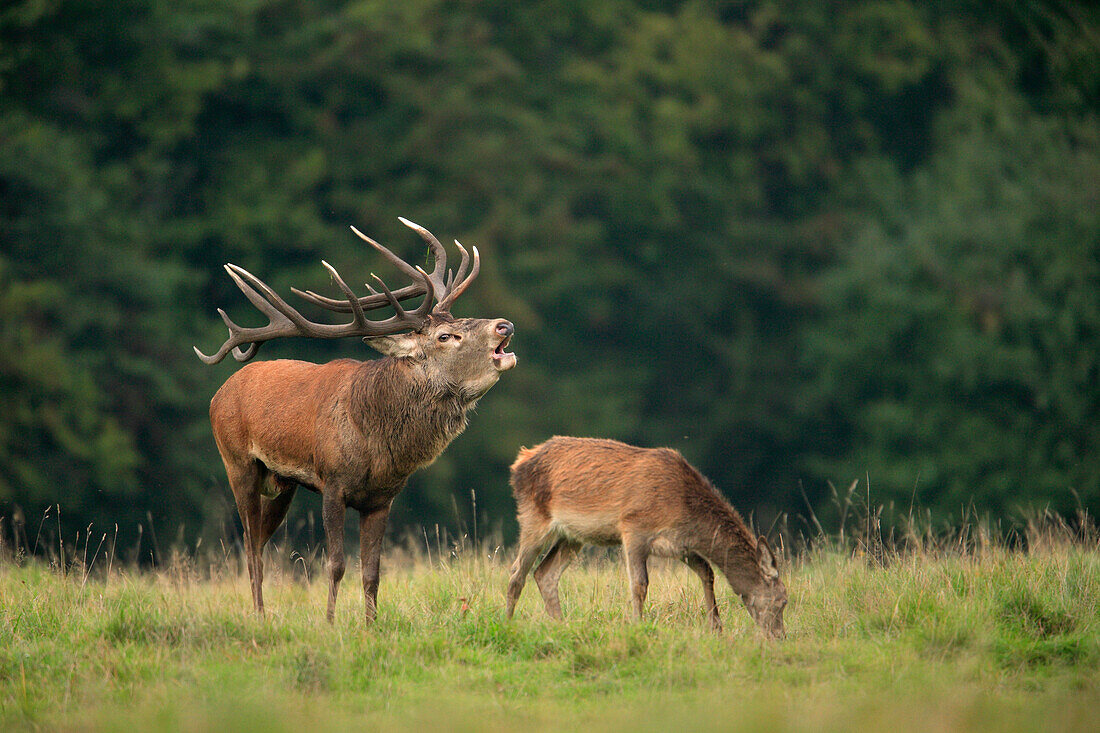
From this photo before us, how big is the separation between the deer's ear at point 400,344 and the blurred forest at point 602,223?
11043 millimetres

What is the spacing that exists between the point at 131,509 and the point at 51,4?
826 centimetres

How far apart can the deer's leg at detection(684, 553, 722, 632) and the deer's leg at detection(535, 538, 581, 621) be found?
79cm

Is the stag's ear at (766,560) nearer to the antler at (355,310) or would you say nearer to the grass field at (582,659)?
the grass field at (582,659)

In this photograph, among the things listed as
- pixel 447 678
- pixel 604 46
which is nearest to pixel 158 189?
pixel 604 46

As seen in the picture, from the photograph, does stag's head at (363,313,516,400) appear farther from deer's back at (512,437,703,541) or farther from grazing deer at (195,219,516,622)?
deer's back at (512,437,703,541)

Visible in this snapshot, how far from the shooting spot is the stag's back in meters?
7.52

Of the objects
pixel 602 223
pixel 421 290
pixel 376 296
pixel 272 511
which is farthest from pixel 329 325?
pixel 602 223

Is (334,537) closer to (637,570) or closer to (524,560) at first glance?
(524,560)

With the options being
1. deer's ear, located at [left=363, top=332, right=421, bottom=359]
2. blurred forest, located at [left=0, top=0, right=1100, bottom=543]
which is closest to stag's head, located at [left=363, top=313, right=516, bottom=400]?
deer's ear, located at [left=363, top=332, right=421, bottom=359]

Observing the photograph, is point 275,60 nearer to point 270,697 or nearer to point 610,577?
point 610,577

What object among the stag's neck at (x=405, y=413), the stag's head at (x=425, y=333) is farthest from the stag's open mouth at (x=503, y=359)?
the stag's neck at (x=405, y=413)

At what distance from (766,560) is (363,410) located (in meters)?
2.59

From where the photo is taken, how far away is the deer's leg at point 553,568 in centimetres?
789

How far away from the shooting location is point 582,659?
6535mm
